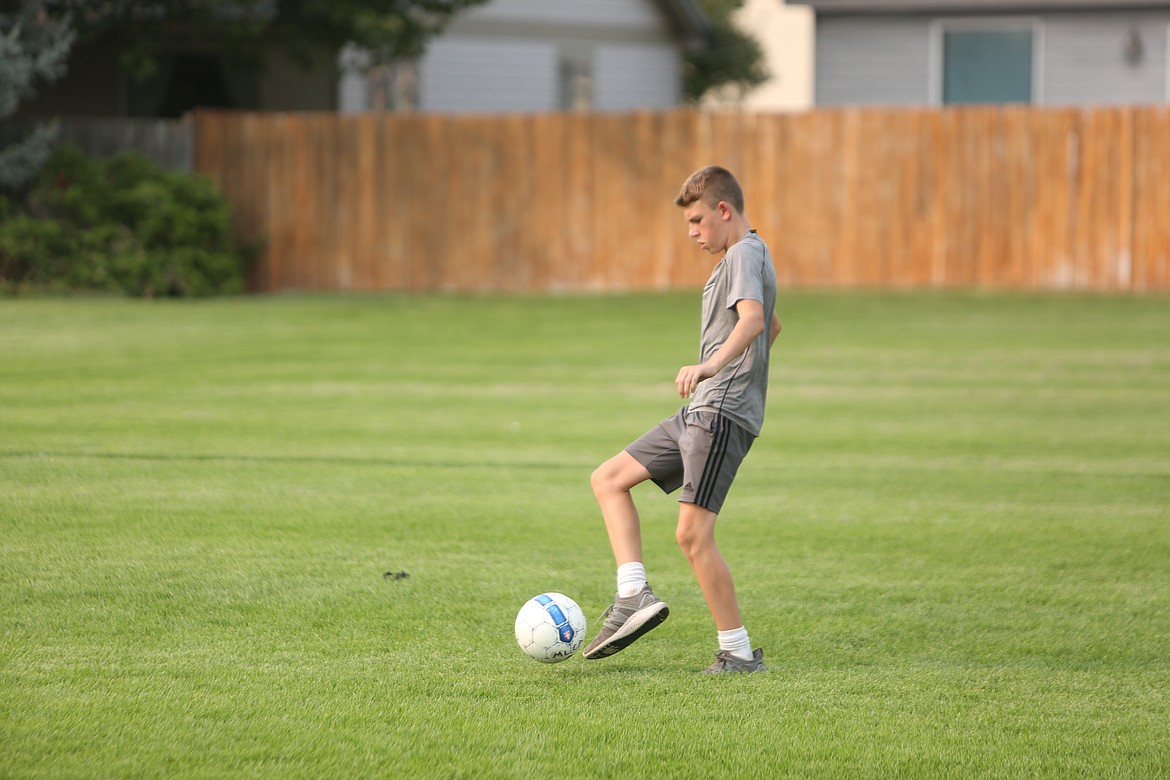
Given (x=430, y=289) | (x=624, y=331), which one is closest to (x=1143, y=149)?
(x=624, y=331)

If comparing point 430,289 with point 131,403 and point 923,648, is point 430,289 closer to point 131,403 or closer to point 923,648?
point 131,403

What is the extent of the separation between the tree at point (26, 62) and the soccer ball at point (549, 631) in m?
16.0

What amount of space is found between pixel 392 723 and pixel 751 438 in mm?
1556

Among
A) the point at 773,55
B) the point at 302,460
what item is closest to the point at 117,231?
the point at 302,460

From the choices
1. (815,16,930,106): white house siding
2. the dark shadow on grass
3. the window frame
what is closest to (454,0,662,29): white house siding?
A: (815,16,930,106): white house siding

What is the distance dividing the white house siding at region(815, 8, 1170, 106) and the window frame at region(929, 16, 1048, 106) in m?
0.02

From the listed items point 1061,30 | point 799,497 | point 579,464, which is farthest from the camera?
point 1061,30

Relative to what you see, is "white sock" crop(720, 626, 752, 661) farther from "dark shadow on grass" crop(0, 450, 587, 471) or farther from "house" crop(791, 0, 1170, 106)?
"house" crop(791, 0, 1170, 106)

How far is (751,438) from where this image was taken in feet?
16.7

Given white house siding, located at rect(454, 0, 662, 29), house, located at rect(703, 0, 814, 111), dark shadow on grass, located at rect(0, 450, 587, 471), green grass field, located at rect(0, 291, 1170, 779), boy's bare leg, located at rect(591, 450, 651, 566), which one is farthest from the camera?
house, located at rect(703, 0, 814, 111)

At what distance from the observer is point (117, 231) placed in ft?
65.8

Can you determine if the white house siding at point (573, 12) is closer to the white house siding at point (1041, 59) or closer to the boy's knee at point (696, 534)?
the white house siding at point (1041, 59)

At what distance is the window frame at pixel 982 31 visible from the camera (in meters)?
25.7

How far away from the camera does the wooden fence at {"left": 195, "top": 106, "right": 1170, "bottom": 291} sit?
21.1m
